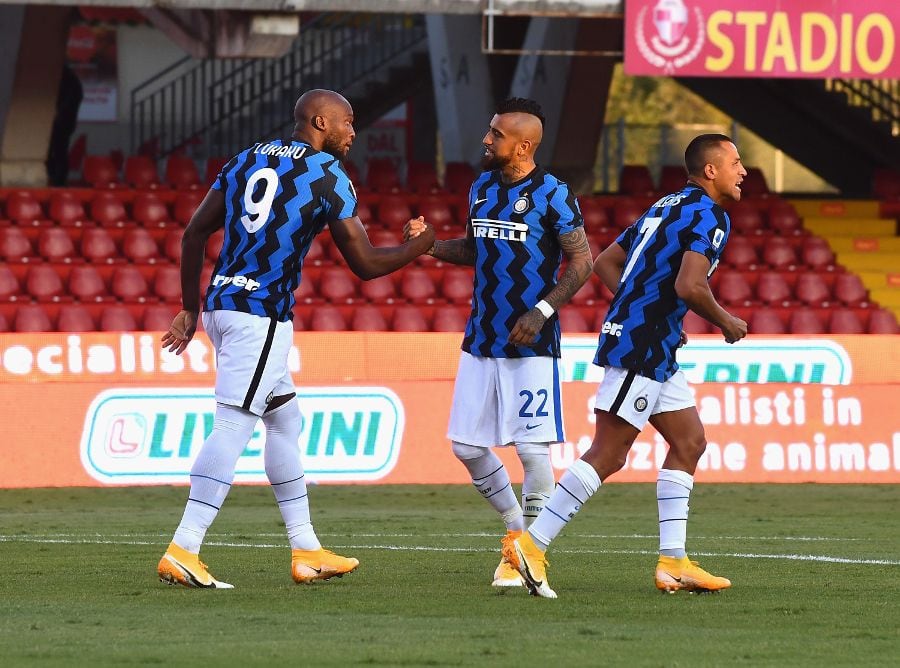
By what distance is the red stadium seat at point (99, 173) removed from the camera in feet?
70.2

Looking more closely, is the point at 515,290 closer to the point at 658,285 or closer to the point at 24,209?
the point at 658,285

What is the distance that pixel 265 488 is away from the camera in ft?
48.9

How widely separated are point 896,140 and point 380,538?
17964 millimetres

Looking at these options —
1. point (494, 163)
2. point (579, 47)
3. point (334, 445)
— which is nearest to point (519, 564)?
point (494, 163)

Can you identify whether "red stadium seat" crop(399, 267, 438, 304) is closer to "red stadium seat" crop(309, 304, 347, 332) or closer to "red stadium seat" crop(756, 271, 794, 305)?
"red stadium seat" crop(309, 304, 347, 332)

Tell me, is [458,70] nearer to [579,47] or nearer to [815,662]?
[579,47]

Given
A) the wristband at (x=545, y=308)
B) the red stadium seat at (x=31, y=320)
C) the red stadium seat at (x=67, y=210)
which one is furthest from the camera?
the red stadium seat at (x=67, y=210)

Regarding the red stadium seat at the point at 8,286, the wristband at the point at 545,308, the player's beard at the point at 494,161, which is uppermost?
the player's beard at the point at 494,161

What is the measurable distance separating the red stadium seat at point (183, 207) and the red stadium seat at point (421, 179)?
2881mm

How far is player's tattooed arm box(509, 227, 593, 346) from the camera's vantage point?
7.38m

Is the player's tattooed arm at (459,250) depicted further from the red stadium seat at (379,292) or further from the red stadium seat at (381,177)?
the red stadium seat at (381,177)

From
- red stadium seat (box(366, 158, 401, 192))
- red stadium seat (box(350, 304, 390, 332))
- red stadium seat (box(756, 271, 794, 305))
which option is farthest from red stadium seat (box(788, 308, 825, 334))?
red stadium seat (box(366, 158, 401, 192))

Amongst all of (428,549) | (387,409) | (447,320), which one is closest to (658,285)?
(428,549)

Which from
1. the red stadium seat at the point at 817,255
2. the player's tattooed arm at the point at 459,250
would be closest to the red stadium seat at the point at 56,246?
the red stadium seat at the point at 817,255
